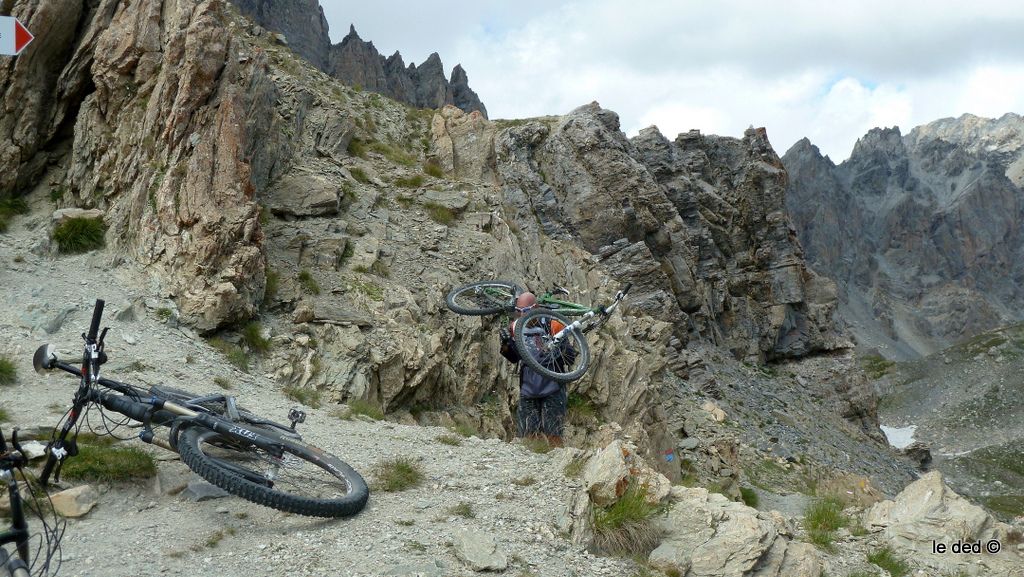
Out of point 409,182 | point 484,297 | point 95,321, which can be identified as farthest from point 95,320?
Result: point 409,182

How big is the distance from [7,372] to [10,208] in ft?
27.2

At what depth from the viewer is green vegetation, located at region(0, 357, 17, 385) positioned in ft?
34.1

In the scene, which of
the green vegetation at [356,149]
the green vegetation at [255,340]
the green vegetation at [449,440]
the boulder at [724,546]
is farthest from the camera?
the green vegetation at [356,149]

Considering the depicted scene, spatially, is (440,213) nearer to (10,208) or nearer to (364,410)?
(364,410)

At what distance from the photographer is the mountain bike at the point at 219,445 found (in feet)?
22.5

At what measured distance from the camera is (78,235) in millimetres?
15680

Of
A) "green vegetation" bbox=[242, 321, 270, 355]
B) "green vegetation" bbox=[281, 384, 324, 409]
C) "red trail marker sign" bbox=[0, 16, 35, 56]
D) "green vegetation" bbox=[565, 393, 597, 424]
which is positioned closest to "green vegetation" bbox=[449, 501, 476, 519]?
"green vegetation" bbox=[281, 384, 324, 409]

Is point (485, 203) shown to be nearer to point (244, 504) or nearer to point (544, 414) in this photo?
point (544, 414)

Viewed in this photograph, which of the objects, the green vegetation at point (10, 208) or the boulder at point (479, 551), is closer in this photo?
the boulder at point (479, 551)

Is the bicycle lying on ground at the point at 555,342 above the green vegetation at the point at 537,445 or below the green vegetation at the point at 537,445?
above

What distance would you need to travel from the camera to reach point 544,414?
13.6 m

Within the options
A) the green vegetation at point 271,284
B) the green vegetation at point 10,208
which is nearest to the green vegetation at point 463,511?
the green vegetation at point 271,284

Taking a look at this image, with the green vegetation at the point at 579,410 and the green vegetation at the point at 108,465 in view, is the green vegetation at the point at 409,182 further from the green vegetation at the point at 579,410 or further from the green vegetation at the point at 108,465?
the green vegetation at the point at 108,465

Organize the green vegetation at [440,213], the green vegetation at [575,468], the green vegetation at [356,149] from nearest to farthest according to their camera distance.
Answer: the green vegetation at [575,468]
the green vegetation at [440,213]
the green vegetation at [356,149]
